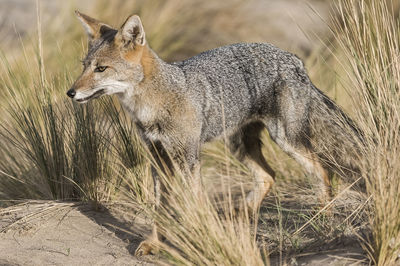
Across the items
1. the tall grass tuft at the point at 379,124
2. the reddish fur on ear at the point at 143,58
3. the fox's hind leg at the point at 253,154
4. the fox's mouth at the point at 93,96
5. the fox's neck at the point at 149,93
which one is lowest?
the fox's hind leg at the point at 253,154

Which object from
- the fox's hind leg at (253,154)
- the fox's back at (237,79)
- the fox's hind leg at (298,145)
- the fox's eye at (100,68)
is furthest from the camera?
the fox's hind leg at (253,154)

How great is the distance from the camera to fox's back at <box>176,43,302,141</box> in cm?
470

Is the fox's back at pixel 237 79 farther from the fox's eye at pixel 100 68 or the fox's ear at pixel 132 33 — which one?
the fox's eye at pixel 100 68

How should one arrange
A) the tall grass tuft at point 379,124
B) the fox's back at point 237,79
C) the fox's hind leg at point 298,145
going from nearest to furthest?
the tall grass tuft at point 379,124, the fox's back at point 237,79, the fox's hind leg at point 298,145

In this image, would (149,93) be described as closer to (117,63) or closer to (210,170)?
(117,63)

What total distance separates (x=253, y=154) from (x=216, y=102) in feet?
2.95

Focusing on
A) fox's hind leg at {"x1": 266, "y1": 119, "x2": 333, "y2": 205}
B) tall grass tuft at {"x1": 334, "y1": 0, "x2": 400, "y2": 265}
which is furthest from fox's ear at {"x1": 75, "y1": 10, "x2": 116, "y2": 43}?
tall grass tuft at {"x1": 334, "y1": 0, "x2": 400, "y2": 265}

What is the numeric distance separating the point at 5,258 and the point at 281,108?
7.83 ft

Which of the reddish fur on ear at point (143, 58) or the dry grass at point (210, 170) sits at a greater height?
the reddish fur on ear at point (143, 58)

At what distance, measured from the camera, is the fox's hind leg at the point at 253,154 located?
5324 millimetres

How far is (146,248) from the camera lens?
423cm

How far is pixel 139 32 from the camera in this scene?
13.7ft

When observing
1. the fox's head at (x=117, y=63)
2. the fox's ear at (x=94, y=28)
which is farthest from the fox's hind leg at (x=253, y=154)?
the fox's ear at (x=94, y=28)

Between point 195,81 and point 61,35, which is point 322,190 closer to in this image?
point 195,81
